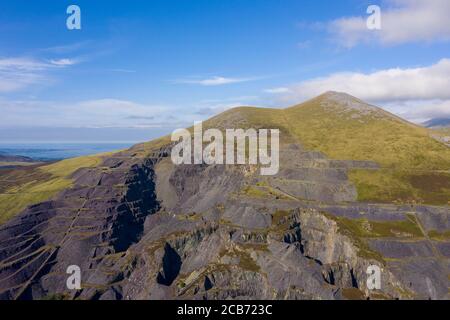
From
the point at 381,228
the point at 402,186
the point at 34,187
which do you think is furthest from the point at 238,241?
the point at 34,187

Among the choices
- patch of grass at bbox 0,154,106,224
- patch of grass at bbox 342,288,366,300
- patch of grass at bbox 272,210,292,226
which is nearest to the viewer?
patch of grass at bbox 342,288,366,300

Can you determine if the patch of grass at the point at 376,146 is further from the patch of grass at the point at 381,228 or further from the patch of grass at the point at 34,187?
the patch of grass at the point at 34,187

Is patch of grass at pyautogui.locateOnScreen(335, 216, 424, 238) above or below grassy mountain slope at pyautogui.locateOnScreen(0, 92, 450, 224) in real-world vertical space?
below

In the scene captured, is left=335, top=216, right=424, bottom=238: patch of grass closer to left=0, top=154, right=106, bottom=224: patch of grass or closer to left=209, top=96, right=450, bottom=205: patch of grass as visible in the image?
left=209, top=96, right=450, bottom=205: patch of grass

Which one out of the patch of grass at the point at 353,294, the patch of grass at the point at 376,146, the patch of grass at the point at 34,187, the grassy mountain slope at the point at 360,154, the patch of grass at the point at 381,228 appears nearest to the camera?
the patch of grass at the point at 353,294

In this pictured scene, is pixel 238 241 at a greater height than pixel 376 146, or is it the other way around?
pixel 376 146

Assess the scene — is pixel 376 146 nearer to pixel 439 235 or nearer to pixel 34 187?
pixel 439 235

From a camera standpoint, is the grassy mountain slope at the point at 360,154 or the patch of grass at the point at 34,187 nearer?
the grassy mountain slope at the point at 360,154

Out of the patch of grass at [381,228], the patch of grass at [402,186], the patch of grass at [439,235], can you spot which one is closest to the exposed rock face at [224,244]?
the patch of grass at [381,228]

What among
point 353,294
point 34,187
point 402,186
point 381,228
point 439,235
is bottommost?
point 353,294

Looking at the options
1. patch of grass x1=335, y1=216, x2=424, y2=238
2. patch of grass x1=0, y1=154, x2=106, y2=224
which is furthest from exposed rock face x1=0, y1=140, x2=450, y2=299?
patch of grass x1=0, y1=154, x2=106, y2=224

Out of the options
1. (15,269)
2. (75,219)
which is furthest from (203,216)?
(15,269)
